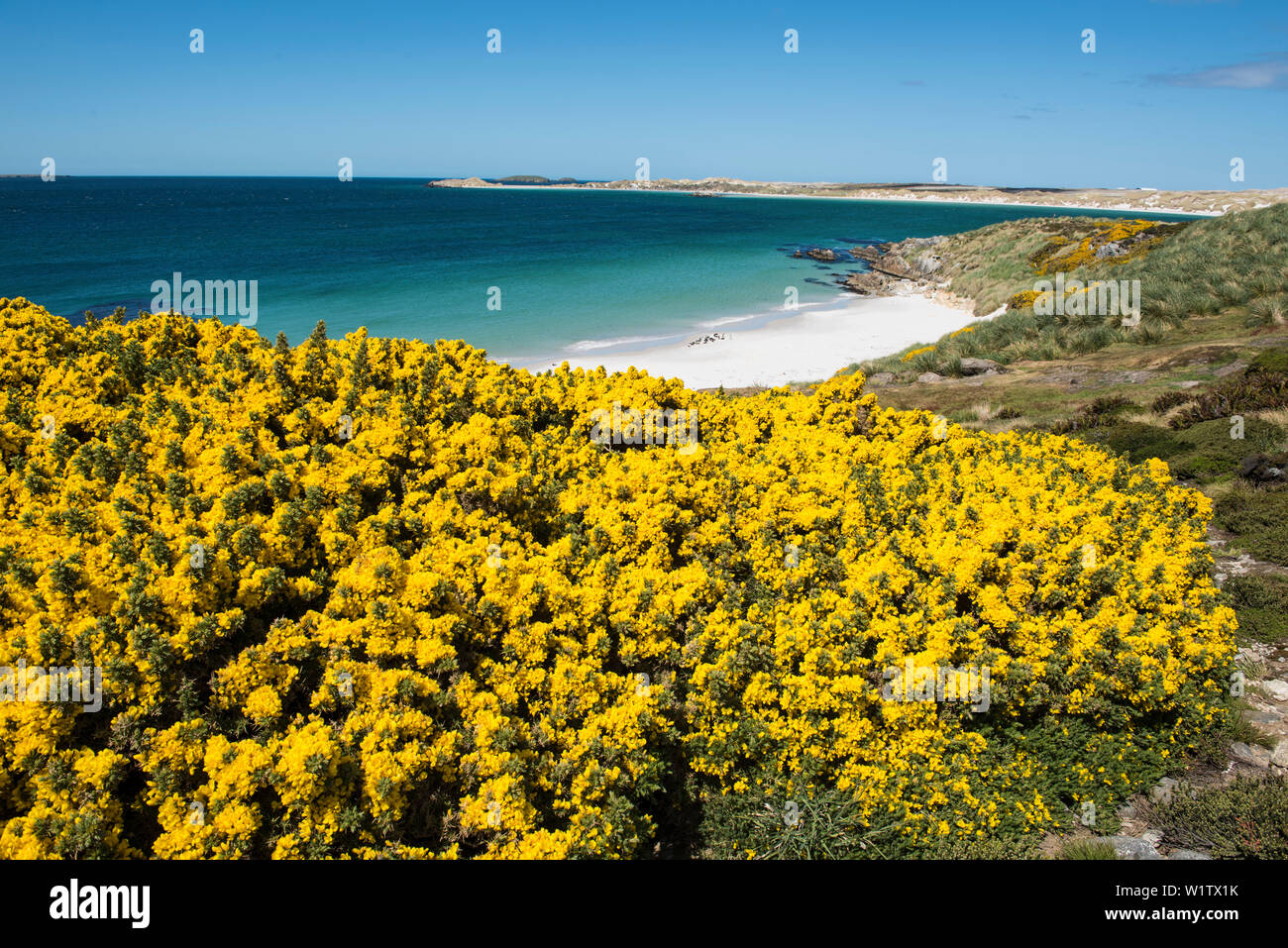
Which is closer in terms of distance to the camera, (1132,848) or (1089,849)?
(1089,849)

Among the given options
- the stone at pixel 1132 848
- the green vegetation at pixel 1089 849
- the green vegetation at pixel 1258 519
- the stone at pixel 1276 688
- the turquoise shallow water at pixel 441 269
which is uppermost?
the turquoise shallow water at pixel 441 269

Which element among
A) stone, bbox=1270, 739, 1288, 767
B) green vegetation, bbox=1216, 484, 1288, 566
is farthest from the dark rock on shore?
stone, bbox=1270, 739, 1288, 767

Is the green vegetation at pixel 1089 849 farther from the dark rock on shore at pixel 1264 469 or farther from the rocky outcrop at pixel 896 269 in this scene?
the rocky outcrop at pixel 896 269

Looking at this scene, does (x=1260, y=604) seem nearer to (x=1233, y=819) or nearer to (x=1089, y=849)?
(x=1233, y=819)

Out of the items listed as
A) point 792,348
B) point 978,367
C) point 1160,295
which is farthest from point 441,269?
point 1160,295

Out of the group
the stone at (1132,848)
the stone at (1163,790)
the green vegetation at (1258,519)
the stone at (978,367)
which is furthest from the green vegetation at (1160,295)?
the stone at (1132,848)
